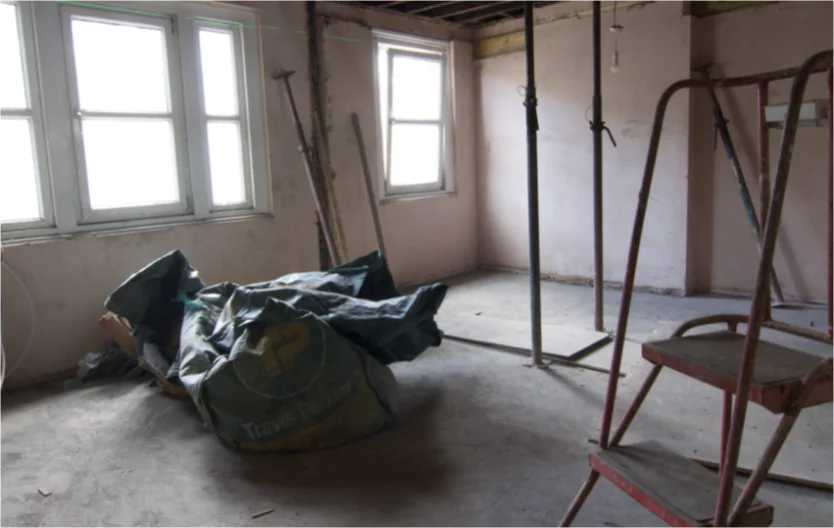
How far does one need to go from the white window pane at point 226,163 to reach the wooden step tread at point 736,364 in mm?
3304

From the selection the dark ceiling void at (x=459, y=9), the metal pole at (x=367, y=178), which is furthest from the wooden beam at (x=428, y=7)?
the metal pole at (x=367, y=178)

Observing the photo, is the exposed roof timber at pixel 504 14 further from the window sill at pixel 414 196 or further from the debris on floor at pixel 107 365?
the debris on floor at pixel 107 365

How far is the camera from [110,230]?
3.55m

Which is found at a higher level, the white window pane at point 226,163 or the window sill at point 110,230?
the white window pane at point 226,163

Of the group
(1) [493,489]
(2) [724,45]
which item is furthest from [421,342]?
(2) [724,45]

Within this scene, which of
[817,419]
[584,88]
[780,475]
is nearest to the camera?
[780,475]

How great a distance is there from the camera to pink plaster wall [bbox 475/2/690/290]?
15.2 ft

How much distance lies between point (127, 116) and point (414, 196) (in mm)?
2552

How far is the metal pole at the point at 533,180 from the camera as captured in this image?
10.2 feet

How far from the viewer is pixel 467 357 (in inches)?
137

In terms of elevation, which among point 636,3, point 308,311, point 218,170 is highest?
point 636,3

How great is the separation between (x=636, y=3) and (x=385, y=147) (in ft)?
7.44

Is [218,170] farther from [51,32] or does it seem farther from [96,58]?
[51,32]

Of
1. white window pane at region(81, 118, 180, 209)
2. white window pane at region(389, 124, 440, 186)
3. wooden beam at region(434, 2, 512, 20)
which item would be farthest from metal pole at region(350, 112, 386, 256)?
white window pane at region(81, 118, 180, 209)
